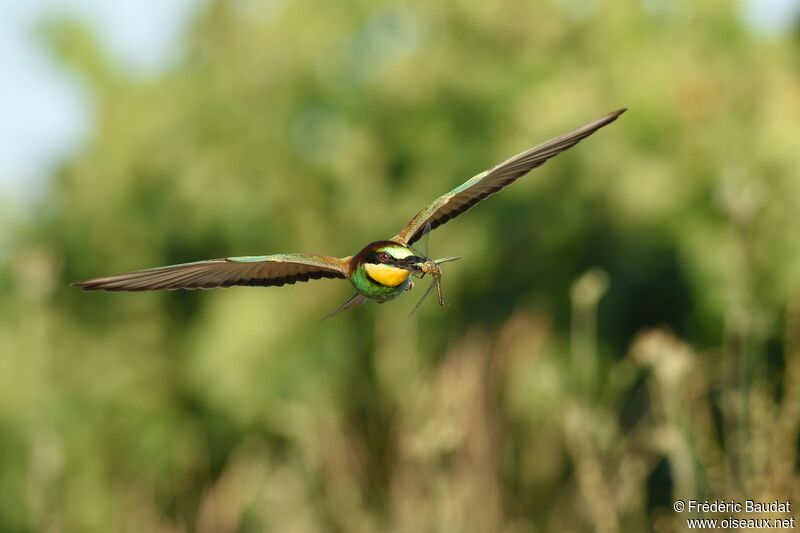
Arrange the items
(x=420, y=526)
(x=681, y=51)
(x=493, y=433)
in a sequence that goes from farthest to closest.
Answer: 1. (x=681, y=51)
2. (x=493, y=433)
3. (x=420, y=526)

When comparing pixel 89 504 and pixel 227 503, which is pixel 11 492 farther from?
pixel 227 503

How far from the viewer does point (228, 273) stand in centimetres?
149

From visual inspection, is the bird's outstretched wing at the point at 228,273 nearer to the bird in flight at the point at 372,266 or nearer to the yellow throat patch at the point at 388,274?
the bird in flight at the point at 372,266

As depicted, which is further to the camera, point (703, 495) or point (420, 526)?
point (420, 526)

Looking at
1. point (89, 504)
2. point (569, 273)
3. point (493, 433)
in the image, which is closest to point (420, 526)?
point (493, 433)

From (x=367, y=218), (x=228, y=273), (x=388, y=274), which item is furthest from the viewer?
(x=367, y=218)

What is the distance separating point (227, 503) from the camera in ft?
14.5

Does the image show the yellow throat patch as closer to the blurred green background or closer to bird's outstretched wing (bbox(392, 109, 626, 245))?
bird's outstretched wing (bbox(392, 109, 626, 245))

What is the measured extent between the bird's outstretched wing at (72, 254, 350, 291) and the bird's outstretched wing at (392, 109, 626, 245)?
0.32ft

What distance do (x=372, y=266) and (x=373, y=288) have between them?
0.08 feet

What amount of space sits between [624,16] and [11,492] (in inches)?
146

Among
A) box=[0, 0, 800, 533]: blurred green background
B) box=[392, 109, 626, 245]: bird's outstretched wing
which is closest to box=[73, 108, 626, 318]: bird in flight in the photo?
box=[392, 109, 626, 245]: bird's outstretched wing

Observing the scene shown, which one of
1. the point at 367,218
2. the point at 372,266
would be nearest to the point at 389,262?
the point at 372,266

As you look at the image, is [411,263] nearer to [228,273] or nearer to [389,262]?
[389,262]
